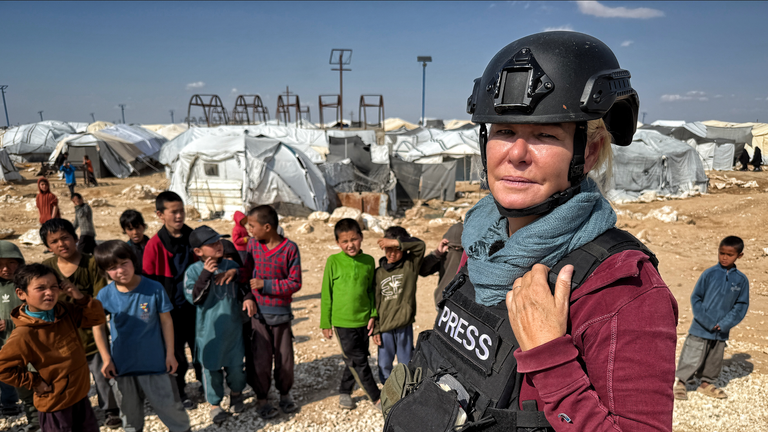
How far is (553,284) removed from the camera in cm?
106

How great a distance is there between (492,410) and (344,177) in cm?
1411

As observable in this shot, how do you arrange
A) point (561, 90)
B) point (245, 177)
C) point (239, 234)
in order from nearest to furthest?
point (561, 90) → point (239, 234) → point (245, 177)

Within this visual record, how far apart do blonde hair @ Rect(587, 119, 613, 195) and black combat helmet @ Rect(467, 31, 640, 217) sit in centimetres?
3

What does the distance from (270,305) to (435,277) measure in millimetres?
5023

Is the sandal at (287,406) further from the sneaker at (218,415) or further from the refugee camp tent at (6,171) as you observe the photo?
the refugee camp tent at (6,171)

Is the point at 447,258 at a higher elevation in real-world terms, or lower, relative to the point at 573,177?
lower

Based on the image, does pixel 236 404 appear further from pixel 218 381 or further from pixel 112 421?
pixel 112 421

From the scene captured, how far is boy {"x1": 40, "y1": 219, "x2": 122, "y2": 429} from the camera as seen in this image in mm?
3454

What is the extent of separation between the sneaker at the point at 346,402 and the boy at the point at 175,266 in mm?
1394

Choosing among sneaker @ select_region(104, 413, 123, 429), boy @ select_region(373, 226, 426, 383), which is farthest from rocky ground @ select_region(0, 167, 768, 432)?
boy @ select_region(373, 226, 426, 383)

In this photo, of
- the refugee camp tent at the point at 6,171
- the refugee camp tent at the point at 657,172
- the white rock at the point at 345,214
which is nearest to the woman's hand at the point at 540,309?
the white rock at the point at 345,214

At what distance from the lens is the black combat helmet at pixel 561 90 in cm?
114

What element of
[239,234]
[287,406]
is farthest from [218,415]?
[239,234]

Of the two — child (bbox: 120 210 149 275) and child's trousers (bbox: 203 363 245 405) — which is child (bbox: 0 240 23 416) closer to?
child (bbox: 120 210 149 275)
